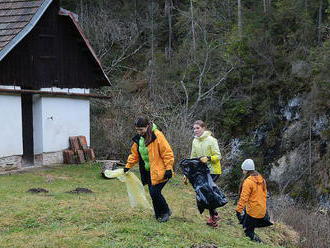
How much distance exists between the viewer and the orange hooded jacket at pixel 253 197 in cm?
790

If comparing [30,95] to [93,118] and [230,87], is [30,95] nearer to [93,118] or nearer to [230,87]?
[93,118]

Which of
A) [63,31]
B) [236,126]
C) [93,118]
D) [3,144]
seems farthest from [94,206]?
[236,126]

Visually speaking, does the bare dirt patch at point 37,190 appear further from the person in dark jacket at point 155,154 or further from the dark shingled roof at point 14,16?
the dark shingled roof at point 14,16

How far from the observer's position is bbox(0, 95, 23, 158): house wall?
14.8 m

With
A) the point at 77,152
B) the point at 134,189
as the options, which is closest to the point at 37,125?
the point at 77,152

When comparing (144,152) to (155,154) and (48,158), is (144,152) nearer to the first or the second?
(155,154)

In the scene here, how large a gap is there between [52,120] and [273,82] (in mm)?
15157

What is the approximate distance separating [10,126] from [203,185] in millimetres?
9284

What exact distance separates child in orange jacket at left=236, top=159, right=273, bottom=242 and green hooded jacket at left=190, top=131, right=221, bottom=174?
618mm

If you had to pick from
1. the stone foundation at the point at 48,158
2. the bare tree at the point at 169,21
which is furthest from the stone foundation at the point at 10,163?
the bare tree at the point at 169,21

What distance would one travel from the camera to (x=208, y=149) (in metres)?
8.42

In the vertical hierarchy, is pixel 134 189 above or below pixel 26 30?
below

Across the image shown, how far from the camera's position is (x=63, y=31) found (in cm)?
1728

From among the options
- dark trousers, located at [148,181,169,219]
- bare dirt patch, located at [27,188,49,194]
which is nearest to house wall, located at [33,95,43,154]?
bare dirt patch, located at [27,188,49,194]
